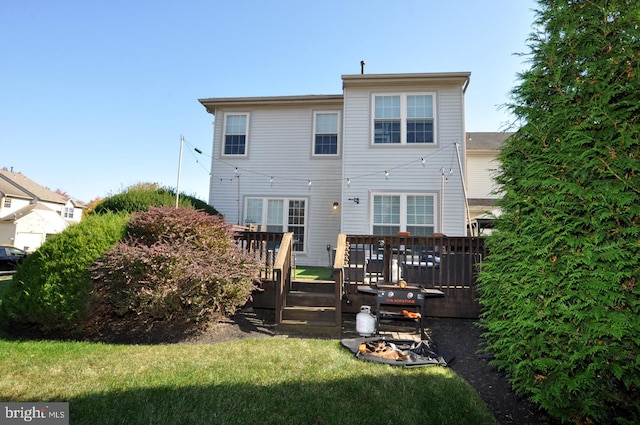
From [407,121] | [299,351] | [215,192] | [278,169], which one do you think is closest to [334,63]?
[407,121]

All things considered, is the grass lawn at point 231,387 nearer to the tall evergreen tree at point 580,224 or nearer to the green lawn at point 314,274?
the tall evergreen tree at point 580,224

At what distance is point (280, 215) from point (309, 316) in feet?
20.5

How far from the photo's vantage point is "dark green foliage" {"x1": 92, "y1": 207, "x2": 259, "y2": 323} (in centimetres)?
426

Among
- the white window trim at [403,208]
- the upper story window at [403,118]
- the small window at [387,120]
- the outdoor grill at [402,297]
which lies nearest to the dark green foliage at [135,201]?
the white window trim at [403,208]

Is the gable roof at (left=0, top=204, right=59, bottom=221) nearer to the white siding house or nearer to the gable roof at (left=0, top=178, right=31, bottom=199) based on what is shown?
the gable roof at (left=0, top=178, right=31, bottom=199)

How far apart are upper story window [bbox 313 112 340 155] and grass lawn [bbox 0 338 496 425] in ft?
26.5

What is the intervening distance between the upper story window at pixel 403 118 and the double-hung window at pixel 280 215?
3693mm

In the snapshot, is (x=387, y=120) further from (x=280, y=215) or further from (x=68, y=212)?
(x=68, y=212)

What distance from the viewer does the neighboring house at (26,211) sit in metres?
27.3

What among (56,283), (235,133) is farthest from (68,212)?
(56,283)

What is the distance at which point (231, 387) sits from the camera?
9.27ft

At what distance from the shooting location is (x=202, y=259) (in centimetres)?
469

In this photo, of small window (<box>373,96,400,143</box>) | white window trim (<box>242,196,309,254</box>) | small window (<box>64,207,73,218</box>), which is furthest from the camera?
small window (<box>64,207,73,218</box>)

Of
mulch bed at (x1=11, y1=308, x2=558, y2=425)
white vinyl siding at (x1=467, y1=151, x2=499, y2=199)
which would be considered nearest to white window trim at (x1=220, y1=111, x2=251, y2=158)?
mulch bed at (x1=11, y1=308, x2=558, y2=425)
